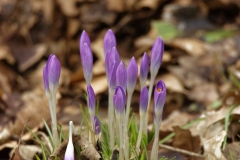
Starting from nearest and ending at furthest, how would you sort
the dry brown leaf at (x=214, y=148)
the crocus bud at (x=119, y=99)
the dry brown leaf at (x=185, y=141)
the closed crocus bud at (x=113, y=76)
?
the crocus bud at (x=119, y=99)
the closed crocus bud at (x=113, y=76)
the dry brown leaf at (x=214, y=148)
the dry brown leaf at (x=185, y=141)

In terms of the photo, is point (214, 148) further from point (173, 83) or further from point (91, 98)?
point (173, 83)

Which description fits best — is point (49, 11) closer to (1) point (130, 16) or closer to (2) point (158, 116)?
(1) point (130, 16)

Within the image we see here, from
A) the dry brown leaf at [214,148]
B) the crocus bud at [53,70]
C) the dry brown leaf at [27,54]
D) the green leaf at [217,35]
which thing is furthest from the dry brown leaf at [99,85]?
the crocus bud at [53,70]

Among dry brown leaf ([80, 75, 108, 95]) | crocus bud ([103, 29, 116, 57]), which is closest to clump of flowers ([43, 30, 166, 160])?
crocus bud ([103, 29, 116, 57])

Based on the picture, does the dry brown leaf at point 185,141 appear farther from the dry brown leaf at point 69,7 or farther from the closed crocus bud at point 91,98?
the dry brown leaf at point 69,7

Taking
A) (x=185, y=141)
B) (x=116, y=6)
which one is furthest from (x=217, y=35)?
(x=185, y=141)

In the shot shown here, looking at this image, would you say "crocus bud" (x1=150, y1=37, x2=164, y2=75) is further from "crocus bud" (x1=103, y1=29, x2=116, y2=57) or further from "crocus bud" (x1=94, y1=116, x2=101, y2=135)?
"crocus bud" (x1=94, y1=116, x2=101, y2=135)
